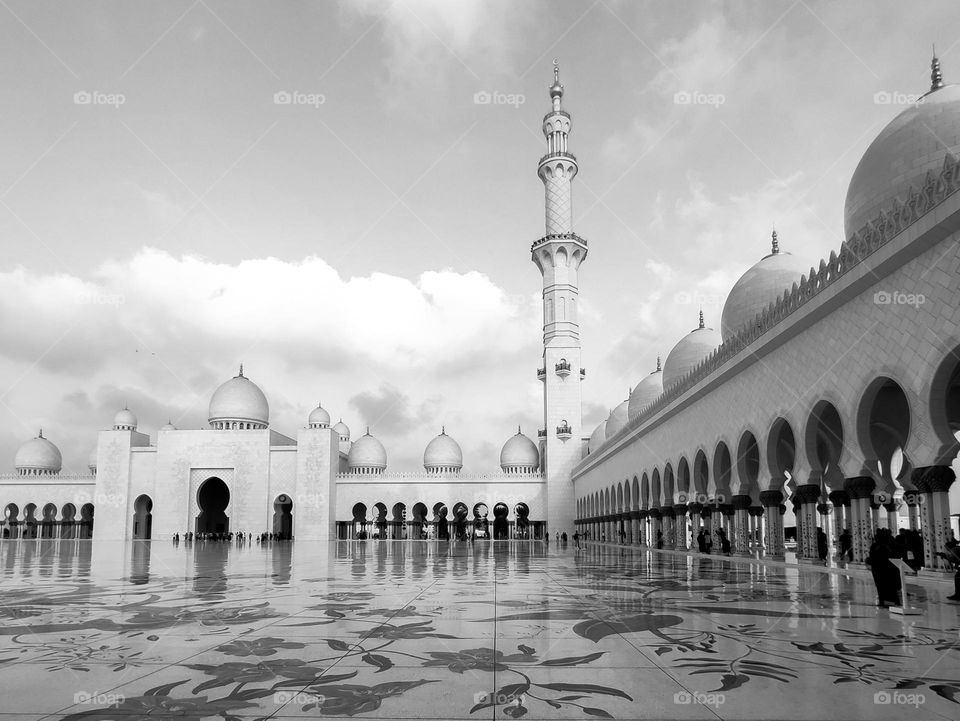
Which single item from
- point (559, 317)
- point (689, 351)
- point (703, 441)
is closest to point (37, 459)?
point (559, 317)

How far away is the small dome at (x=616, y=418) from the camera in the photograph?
36.2 meters

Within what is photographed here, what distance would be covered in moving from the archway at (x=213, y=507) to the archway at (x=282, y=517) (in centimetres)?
282

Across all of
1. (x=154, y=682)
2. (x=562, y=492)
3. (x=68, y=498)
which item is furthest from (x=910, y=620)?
(x=68, y=498)

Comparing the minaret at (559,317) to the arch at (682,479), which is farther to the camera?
the minaret at (559,317)

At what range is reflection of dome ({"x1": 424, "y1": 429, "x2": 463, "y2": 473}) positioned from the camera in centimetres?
4138

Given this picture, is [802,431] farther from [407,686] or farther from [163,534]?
[163,534]

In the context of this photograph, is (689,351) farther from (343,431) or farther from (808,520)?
(343,431)

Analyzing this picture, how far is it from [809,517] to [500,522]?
28.8 meters

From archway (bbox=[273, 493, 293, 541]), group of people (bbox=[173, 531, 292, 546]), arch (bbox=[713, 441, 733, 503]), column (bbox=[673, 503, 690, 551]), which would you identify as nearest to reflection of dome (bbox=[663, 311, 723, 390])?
column (bbox=[673, 503, 690, 551])

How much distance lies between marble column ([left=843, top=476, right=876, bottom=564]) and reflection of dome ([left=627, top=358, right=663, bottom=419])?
1833 cm

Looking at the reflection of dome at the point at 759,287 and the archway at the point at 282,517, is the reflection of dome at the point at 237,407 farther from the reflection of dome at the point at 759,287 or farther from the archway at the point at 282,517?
the reflection of dome at the point at 759,287

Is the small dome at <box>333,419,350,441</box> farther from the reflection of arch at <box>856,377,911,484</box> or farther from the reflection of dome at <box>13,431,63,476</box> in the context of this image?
the reflection of arch at <box>856,377,911,484</box>

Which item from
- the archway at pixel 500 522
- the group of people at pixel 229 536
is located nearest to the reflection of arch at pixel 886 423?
the archway at pixel 500 522

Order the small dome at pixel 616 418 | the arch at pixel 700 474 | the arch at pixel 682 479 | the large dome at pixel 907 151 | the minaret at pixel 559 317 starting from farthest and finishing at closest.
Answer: the small dome at pixel 616 418 < the minaret at pixel 559 317 < the arch at pixel 682 479 < the arch at pixel 700 474 < the large dome at pixel 907 151
